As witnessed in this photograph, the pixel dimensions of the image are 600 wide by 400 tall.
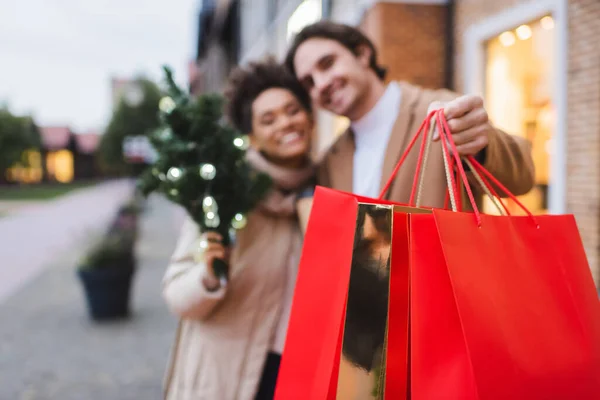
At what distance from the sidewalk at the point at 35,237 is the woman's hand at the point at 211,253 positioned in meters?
5.64

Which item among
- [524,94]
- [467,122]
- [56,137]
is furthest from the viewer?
[56,137]

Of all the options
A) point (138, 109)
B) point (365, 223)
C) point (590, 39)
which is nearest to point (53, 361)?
point (365, 223)

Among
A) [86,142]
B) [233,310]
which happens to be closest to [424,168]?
[233,310]

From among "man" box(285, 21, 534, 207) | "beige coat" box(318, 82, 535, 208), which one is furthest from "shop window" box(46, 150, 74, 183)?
"beige coat" box(318, 82, 535, 208)

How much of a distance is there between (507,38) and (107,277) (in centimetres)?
552

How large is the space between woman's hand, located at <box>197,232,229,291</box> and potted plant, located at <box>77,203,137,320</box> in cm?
502

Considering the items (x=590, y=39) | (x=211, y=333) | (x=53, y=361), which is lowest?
(x=53, y=361)

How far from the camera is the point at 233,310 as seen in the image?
6.29 feet

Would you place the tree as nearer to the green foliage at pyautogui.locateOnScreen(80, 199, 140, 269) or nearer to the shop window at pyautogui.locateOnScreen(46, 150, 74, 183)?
the shop window at pyautogui.locateOnScreen(46, 150, 74, 183)

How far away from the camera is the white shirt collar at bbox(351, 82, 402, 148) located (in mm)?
1693

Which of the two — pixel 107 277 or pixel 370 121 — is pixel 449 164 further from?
pixel 107 277

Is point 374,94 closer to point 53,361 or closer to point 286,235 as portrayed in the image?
point 286,235

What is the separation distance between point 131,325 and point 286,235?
16.5 ft

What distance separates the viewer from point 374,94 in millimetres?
1771
